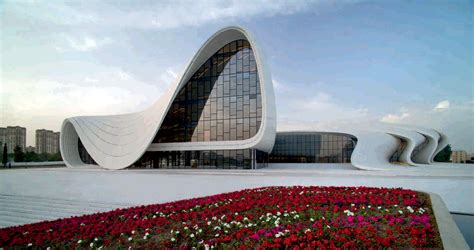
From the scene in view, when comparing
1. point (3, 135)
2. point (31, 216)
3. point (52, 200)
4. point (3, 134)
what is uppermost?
point (3, 134)

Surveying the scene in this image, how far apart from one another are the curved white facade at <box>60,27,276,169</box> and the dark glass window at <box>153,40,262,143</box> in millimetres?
722

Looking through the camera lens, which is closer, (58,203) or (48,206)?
(48,206)

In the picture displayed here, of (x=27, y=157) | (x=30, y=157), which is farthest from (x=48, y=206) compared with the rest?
(x=30, y=157)

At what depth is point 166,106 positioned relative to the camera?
28.4m

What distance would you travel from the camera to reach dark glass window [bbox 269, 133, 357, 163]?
4269cm

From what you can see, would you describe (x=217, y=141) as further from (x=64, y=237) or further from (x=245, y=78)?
(x=64, y=237)

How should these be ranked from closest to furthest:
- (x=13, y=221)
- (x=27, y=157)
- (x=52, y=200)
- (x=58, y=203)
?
(x=13, y=221), (x=58, y=203), (x=52, y=200), (x=27, y=157)

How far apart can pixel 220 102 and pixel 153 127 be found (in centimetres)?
675

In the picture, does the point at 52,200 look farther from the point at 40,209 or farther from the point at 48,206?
the point at 40,209

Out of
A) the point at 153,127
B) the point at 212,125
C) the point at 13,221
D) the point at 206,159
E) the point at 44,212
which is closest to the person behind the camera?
the point at 13,221

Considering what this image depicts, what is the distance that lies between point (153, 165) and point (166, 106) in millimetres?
7102

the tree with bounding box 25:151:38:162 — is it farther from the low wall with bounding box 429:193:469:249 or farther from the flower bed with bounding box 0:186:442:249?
the low wall with bounding box 429:193:469:249

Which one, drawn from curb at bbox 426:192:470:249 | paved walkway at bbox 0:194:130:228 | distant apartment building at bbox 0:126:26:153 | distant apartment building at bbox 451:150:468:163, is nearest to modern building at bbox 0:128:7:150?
distant apartment building at bbox 0:126:26:153

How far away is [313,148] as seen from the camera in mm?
44344
